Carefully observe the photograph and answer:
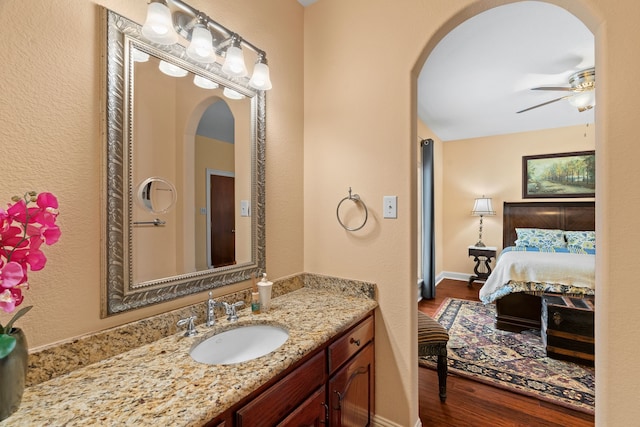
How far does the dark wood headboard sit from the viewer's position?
4176 mm

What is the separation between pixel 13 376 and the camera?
25.6 inches

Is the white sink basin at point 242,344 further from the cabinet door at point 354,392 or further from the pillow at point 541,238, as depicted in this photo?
the pillow at point 541,238

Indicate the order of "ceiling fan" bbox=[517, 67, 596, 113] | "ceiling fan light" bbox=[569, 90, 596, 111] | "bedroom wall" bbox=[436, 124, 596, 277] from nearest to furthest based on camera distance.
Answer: "ceiling fan" bbox=[517, 67, 596, 113], "ceiling fan light" bbox=[569, 90, 596, 111], "bedroom wall" bbox=[436, 124, 596, 277]

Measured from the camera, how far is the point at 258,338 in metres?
1.25

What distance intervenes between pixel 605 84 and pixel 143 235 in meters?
1.81

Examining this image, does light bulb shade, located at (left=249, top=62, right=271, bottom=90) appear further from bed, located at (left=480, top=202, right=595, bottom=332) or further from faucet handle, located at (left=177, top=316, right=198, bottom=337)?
bed, located at (left=480, top=202, right=595, bottom=332)

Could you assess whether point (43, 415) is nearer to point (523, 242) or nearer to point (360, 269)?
point (360, 269)

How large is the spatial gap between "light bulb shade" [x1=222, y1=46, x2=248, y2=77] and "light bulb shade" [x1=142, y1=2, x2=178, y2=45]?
0.26 meters

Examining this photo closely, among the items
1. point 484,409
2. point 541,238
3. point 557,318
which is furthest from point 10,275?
point 541,238

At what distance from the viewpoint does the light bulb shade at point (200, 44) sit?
112 cm

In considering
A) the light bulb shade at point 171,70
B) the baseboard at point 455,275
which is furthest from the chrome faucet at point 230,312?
the baseboard at point 455,275

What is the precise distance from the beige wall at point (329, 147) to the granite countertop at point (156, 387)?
0.48ft

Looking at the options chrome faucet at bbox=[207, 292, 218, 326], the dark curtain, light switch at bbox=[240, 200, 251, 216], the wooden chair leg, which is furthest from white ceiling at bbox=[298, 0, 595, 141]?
the wooden chair leg

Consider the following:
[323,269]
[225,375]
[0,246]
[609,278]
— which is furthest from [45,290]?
[609,278]
